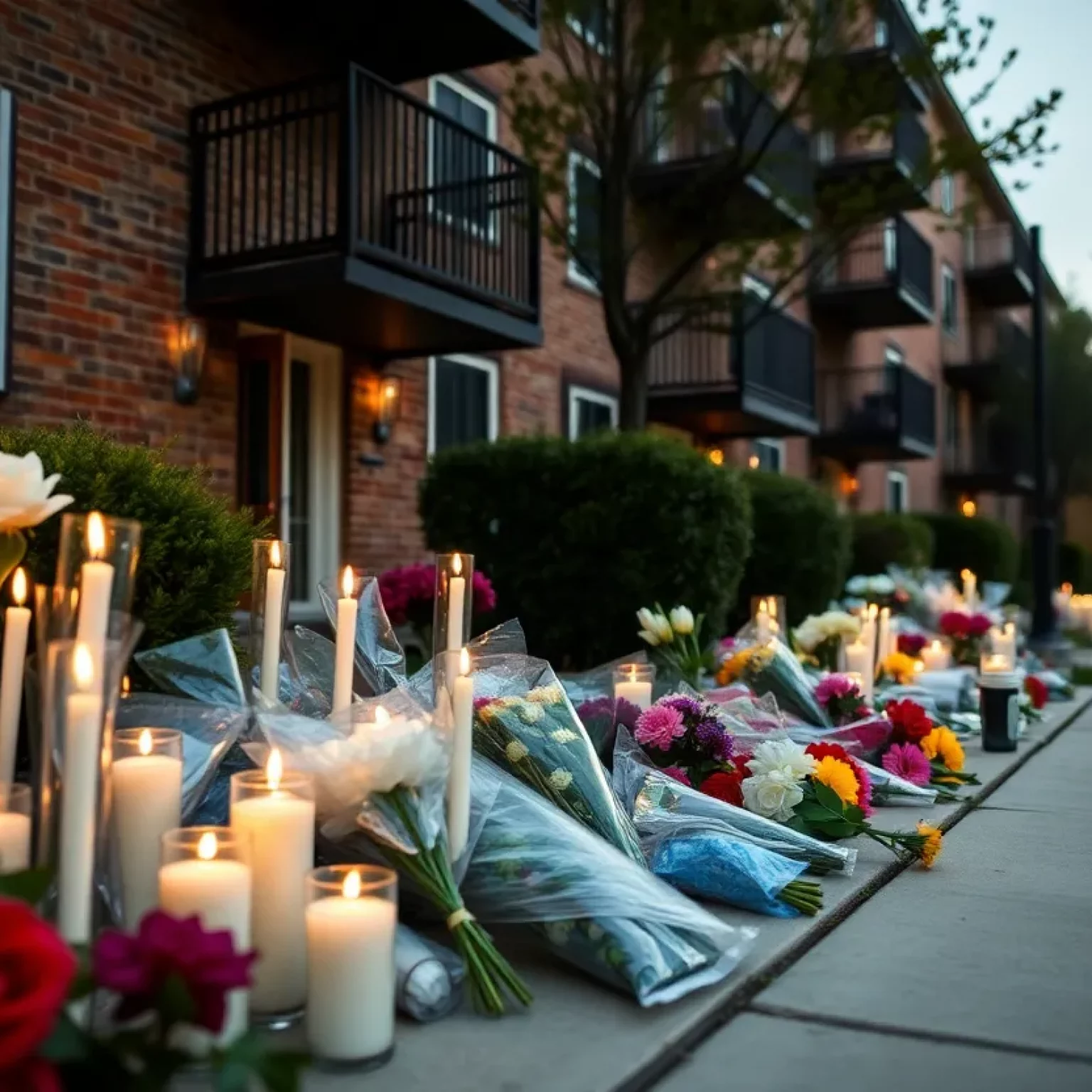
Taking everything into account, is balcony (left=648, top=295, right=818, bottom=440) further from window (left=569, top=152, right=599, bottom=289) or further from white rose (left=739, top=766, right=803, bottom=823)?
white rose (left=739, top=766, right=803, bottom=823)

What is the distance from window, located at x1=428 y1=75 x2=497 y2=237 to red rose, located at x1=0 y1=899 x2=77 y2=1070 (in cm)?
732

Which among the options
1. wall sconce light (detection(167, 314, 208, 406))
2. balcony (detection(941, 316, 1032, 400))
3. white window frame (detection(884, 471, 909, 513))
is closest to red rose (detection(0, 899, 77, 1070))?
wall sconce light (detection(167, 314, 208, 406))

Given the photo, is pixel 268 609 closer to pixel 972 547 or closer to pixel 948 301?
pixel 972 547

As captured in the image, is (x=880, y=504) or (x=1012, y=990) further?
(x=880, y=504)

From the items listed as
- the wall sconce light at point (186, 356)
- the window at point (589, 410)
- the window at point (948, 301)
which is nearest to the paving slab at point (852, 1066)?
the wall sconce light at point (186, 356)

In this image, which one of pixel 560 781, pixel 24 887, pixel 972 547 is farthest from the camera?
pixel 972 547

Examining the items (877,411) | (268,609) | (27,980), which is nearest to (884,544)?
(877,411)

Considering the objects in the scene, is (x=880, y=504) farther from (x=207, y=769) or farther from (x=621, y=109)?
(x=207, y=769)

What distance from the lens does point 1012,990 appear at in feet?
8.02

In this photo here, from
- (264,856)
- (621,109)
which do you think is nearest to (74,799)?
(264,856)

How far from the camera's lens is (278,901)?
7.20 feet

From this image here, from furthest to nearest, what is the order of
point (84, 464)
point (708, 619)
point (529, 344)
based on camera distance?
point (529, 344)
point (708, 619)
point (84, 464)

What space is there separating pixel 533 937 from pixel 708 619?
441cm

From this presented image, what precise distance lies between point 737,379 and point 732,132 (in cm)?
274
